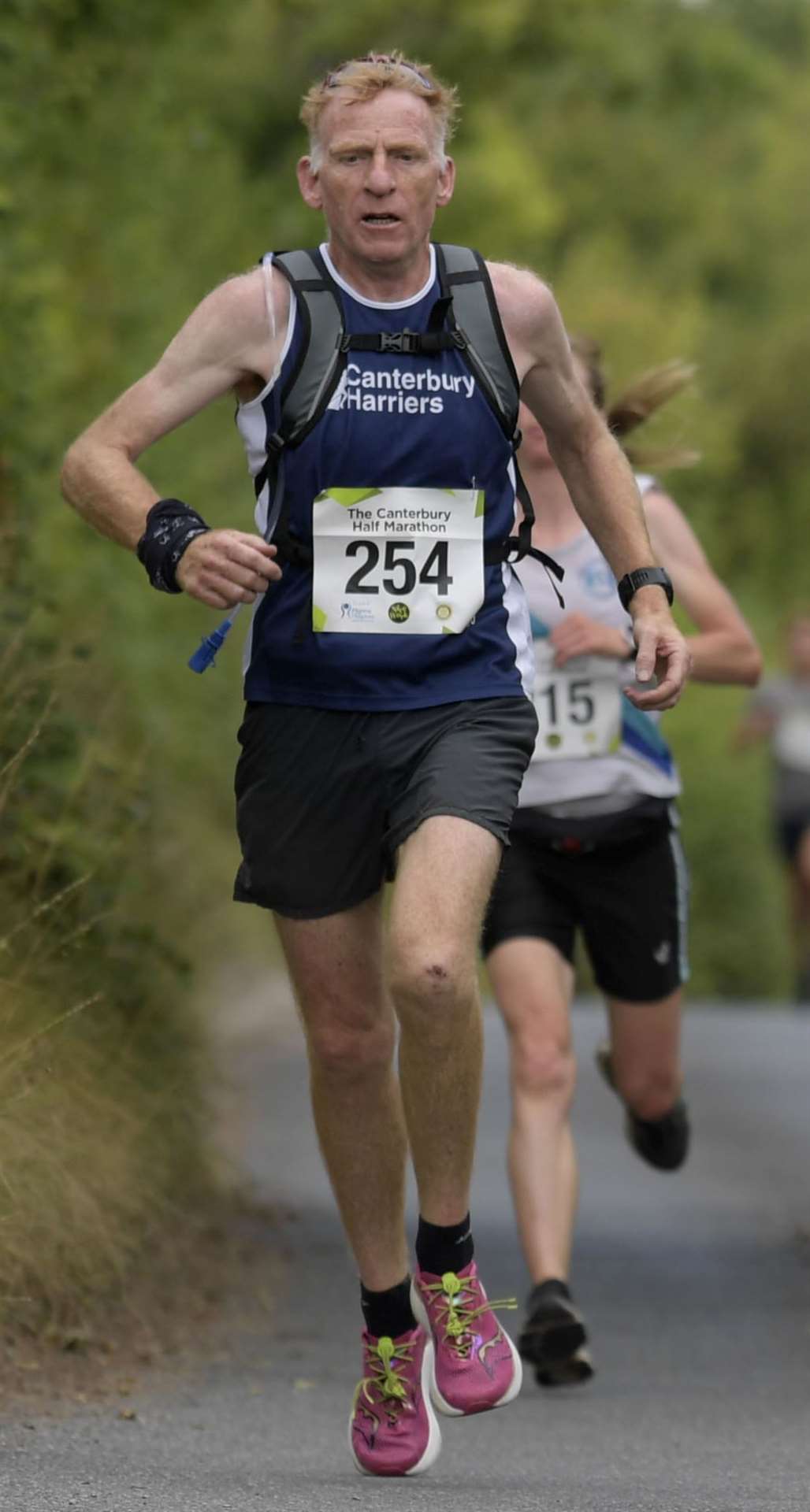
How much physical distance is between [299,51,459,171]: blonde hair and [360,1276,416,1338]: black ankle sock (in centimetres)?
196

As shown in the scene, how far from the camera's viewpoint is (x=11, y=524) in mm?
8117

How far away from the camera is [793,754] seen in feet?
57.1

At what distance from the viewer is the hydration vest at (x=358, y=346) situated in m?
4.98

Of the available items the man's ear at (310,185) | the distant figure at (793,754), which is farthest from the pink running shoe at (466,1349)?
the distant figure at (793,754)

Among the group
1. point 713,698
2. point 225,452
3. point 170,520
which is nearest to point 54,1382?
point 170,520

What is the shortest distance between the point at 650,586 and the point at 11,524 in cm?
322

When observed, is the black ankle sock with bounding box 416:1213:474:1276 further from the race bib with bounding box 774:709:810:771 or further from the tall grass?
the race bib with bounding box 774:709:810:771

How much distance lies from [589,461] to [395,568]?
0.58m

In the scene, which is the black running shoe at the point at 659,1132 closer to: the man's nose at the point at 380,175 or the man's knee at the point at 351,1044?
the man's knee at the point at 351,1044

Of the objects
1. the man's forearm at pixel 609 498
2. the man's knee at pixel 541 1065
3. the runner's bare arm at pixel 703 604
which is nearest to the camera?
the man's forearm at pixel 609 498

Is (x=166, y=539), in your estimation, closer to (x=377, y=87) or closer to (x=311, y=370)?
(x=311, y=370)

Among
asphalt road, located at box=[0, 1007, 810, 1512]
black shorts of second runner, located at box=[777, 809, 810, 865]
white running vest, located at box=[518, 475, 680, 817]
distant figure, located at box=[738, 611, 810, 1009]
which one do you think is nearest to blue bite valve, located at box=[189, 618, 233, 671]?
asphalt road, located at box=[0, 1007, 810, 1512]

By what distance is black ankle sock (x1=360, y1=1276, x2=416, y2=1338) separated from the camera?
17.3ft

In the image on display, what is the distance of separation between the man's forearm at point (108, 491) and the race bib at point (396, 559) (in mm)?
299
